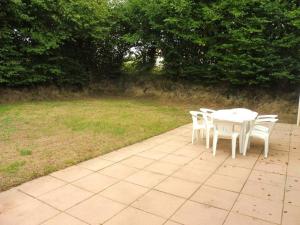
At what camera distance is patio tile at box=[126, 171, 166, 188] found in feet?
11.9

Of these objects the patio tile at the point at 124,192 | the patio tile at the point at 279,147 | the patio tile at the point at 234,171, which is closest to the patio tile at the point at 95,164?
the patio tile at the point at 124,192

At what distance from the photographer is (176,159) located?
4.65 metres

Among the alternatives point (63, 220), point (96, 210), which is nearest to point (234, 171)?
point (96, 210)

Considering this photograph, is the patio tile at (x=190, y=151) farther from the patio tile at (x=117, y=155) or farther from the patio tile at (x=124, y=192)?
the patio tile at (x=124, y=192)

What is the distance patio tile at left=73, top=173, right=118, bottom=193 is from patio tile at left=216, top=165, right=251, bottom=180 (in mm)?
1637

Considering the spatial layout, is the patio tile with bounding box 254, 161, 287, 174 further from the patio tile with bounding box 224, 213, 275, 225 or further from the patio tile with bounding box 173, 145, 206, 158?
the patio tile with bounding box 224, 213, 275, 225

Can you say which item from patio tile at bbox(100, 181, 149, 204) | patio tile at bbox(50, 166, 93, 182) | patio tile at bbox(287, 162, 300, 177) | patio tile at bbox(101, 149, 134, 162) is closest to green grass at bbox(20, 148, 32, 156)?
patio tile at bbox(50, 166, 93, 182)

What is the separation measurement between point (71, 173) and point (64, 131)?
8.60 ft

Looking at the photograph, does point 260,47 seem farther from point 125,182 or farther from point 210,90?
point 125,182

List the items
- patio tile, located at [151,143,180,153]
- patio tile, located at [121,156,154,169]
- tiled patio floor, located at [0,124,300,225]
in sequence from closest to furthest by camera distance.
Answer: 1. tiled patio floor, located at [0,124,300,225]
2. patio tile, located at [121,156,154,169]
3. patio tile, located at [151,143,180,153]

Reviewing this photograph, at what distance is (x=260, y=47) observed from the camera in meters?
9.68

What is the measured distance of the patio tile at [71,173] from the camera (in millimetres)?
3750

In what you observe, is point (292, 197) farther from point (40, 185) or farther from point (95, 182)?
point (40, 185)

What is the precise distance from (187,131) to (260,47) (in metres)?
5.03
